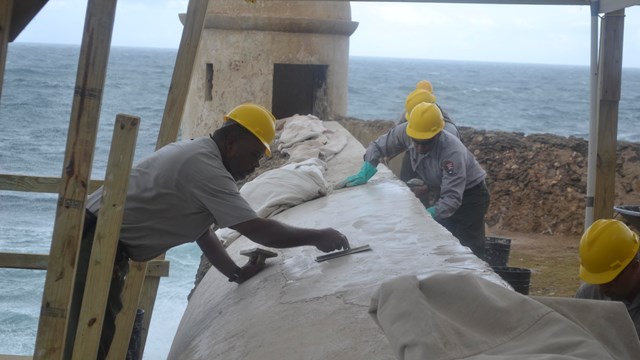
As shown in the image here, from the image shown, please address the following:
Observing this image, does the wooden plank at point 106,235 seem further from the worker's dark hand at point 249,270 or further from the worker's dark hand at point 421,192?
the worker's dark hand at point 421,192

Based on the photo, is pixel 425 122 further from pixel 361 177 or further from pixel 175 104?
pixel 175 104

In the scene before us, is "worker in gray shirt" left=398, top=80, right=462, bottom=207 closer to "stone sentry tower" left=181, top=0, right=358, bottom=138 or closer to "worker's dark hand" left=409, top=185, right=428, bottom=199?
"worker's dark hand" left=409, top=185, right=428, bottom=199

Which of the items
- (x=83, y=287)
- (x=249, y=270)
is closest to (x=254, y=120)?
(x=249, y=270)

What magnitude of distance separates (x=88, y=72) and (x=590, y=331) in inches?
87.9

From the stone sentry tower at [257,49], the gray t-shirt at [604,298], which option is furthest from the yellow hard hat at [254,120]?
the stone sentry tower at [257,49]

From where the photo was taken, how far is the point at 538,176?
1495 cm

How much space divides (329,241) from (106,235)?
1.45 m

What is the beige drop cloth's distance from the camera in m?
3.02

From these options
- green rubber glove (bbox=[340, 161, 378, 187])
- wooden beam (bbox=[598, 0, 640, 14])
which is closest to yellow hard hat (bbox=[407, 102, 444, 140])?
green rubber glove (bbox=[340, 161, 378, 187])

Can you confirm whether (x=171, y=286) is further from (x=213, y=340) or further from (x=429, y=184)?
(x=213, y=340)

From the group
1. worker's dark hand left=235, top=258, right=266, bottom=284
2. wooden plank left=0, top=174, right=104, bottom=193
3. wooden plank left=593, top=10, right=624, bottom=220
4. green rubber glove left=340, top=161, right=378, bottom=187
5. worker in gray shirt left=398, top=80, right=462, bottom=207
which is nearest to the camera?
worker's dark hand left=235, top=258, right=266, bottom=284

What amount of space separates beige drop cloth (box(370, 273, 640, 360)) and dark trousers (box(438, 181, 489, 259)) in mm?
5142

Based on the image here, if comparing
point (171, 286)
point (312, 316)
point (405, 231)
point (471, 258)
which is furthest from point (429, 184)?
point (171, 286)

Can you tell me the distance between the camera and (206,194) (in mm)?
5000
